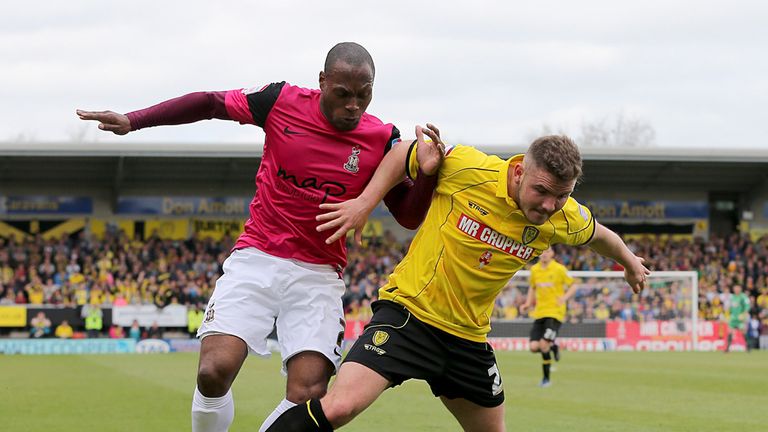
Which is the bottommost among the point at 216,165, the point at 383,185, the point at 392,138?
the point at 383,185

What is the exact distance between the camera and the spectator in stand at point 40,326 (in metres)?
28.3

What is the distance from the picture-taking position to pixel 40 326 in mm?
28344

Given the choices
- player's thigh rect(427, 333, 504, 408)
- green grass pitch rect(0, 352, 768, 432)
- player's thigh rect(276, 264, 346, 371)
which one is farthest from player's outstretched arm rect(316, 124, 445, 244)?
green grass pitch rect(0, 352, 768, 432)

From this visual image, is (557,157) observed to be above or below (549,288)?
above

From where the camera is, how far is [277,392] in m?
14.6

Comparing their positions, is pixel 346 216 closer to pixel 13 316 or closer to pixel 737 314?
pixel 13 316

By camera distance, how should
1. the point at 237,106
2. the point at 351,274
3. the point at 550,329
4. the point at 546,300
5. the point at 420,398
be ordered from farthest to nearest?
the point at 351,274
the point at 546,300
the point at 550,329
the point at 420,398
the point at 237,106

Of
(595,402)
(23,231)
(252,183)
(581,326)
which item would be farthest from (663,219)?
(595,402)

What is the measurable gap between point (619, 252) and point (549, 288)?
1175 centimetres

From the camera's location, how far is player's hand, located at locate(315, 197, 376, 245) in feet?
18.0

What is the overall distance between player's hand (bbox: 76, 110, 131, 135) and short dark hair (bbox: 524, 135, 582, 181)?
2.36 metres

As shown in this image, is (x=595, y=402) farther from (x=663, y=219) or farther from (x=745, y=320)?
(x=663, y=219)

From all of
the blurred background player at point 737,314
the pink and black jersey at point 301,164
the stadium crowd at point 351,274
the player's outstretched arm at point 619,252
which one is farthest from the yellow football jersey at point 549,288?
the blurred background player at point 737,314

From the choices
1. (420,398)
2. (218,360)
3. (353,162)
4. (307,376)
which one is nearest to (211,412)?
(218,360)
